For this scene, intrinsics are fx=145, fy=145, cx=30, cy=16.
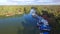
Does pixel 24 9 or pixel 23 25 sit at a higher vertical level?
pixel 24 9

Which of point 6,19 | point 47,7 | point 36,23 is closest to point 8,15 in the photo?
point 6,19

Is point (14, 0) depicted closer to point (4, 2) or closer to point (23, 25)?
point (4, 2)

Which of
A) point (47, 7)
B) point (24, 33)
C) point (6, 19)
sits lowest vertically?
point (24, 33)

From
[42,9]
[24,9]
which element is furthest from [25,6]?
[42,9]

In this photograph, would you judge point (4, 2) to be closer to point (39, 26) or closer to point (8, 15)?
point (8, 15)

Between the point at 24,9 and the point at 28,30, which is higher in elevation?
the point at 24,9
